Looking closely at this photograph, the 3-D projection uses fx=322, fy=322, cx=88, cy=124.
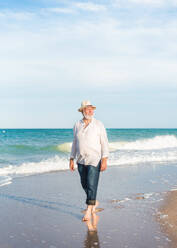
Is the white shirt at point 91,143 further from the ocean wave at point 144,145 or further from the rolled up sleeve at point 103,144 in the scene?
the ocean wave at point 144,145

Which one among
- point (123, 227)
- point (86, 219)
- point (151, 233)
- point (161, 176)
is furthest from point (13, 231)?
point (161, 176)

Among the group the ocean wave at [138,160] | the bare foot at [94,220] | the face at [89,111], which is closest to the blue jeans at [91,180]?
the bare foot at [94,220]

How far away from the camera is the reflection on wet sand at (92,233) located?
13.5 ft

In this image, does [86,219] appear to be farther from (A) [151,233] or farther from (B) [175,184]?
(B) [175,184]

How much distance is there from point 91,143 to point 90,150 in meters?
0.11

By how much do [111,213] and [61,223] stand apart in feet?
3.22

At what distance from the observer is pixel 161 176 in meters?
9.53

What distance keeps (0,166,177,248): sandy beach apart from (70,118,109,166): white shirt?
984 millimetres

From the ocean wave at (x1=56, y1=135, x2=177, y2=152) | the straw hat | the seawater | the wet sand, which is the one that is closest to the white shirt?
the straw hat

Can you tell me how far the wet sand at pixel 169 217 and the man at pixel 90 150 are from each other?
1121mm

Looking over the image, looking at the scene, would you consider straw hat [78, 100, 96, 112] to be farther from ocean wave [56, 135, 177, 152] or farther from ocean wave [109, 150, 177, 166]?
ocean wave [56, 135, 177, 152]

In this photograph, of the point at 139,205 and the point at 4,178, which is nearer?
the point at 139,205

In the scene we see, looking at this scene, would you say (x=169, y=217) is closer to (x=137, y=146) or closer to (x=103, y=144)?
(x=103, y=144)

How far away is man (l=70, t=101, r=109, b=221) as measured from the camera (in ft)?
16.0
